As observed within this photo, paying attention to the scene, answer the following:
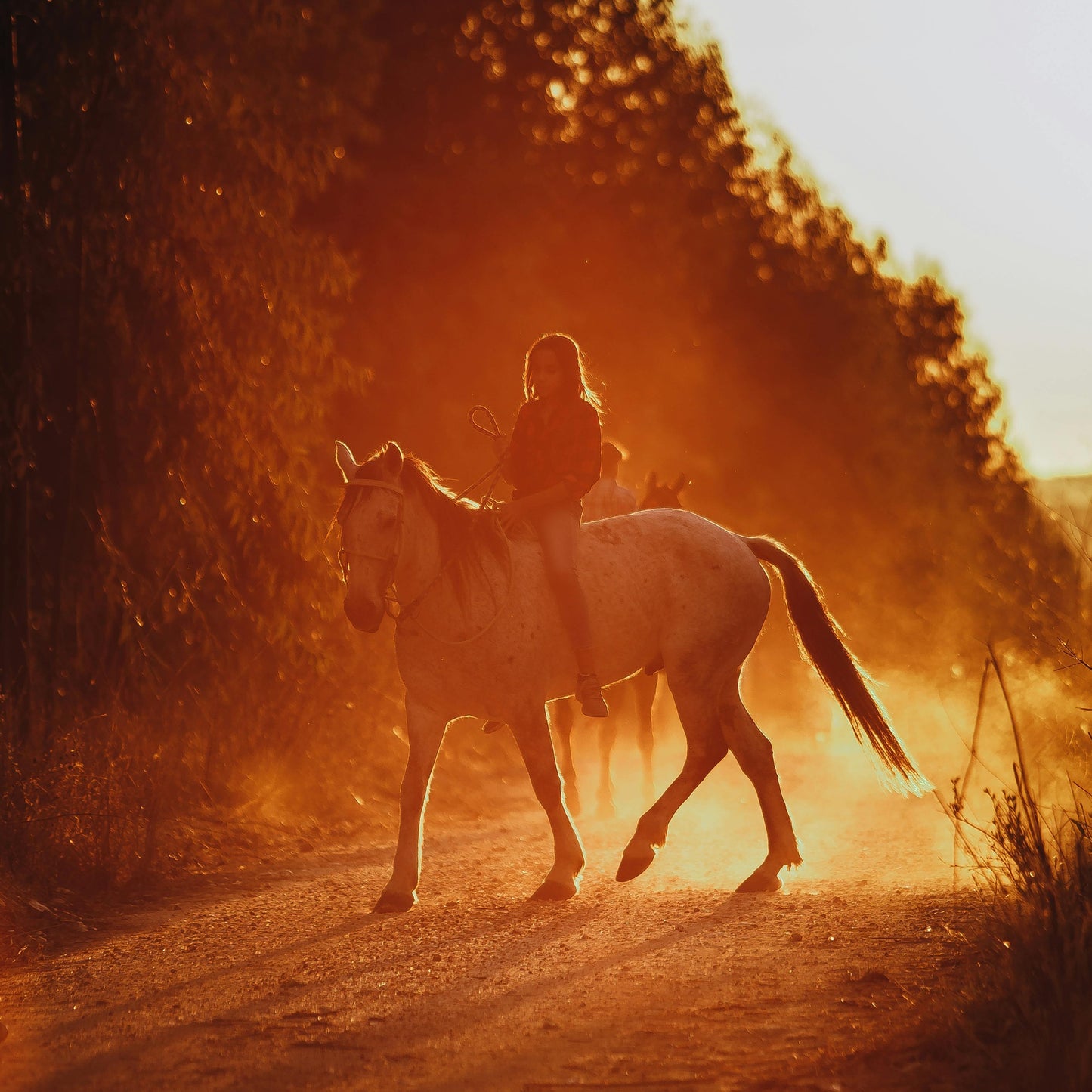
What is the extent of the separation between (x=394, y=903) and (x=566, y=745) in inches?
167

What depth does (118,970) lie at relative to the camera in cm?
568

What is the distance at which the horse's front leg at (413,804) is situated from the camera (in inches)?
273

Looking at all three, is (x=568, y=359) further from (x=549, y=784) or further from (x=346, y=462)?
(x=549, y=784)

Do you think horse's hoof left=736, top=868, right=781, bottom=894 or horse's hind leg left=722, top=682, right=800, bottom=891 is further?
horse's hind leg left=722, top=682, right=800, bottom=891

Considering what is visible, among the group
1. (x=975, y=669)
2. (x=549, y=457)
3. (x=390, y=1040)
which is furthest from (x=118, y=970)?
(x=975, y=669)

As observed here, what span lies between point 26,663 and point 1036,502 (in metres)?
5.48

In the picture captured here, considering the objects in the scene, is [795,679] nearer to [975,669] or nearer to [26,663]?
[975,669]

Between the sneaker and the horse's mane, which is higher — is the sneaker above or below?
below

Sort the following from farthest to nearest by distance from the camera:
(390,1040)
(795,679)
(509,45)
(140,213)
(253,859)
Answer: (795,679) → (509,45) → (253,859) → (140,213) → (390,1040)

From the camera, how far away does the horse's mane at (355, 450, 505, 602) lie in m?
7.30

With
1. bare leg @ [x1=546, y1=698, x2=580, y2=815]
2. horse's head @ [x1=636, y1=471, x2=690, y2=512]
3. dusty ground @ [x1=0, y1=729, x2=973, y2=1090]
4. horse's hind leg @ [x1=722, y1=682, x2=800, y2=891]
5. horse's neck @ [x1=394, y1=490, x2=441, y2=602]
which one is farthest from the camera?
horse's head @ [x1=636, y1=471, x2=690, y2=512]

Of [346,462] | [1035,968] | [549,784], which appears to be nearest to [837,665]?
[549,784]

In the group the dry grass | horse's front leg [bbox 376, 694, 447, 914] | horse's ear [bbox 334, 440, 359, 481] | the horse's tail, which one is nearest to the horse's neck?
horse's ear [bbox 334, 440, 359, 481]

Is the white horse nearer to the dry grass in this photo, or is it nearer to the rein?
the rein
